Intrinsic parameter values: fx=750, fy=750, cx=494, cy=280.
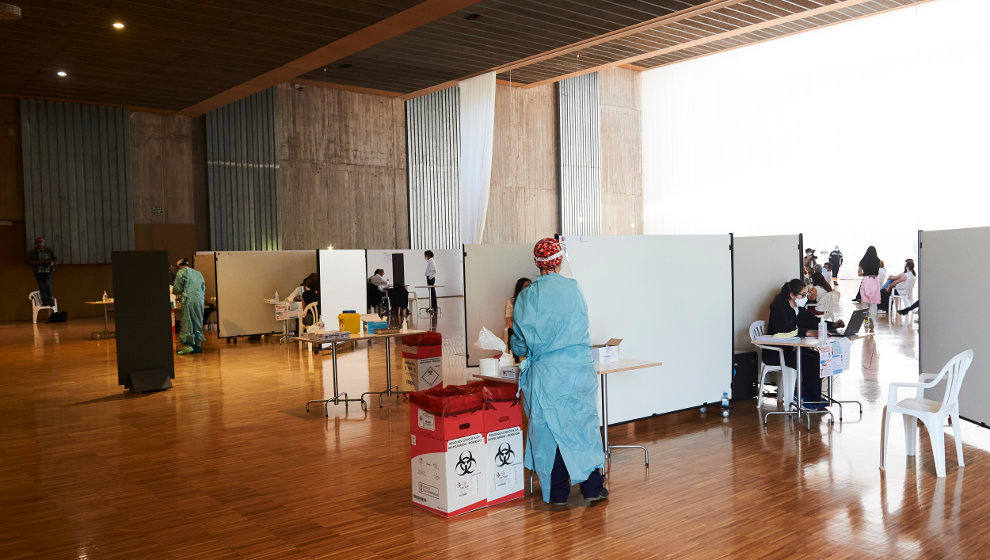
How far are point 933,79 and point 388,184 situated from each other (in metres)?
12.5

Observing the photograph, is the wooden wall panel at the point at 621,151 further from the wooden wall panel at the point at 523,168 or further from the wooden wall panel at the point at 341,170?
the wooden wall panel at the point at 341,170

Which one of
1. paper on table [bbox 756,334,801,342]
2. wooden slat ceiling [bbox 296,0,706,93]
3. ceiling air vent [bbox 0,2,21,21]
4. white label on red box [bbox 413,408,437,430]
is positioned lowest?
white label on red box [bbox 413,408,437,430]

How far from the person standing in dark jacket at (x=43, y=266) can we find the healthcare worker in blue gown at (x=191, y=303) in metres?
6.18

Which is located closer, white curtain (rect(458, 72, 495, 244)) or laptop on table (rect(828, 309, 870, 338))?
laptop on table (rect(828, 309, 870, 338))

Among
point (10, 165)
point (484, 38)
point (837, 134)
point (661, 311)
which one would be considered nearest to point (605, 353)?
point (661, 311)

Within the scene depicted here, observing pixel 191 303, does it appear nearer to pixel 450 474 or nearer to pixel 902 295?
pixel 450 474

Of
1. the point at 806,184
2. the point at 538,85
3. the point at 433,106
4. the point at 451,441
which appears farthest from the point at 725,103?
the point at 451,441

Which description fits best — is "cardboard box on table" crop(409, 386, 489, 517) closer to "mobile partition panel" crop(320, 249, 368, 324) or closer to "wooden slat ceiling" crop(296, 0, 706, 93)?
"mobile partition panel" crop(320, 249, 368, 324)

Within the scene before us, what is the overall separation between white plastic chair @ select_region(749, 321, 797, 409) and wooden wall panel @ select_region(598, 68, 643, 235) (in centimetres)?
1580

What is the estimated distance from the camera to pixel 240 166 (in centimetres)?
1755

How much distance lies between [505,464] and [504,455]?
0.18 ft

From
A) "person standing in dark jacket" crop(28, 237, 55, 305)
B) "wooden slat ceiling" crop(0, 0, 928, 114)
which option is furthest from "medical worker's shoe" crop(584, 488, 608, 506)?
"person standing in dark jacket" crop(28, 237, 55, 305)

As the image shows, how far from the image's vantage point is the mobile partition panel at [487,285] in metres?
7.82

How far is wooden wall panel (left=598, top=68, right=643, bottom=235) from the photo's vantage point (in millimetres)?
22750
